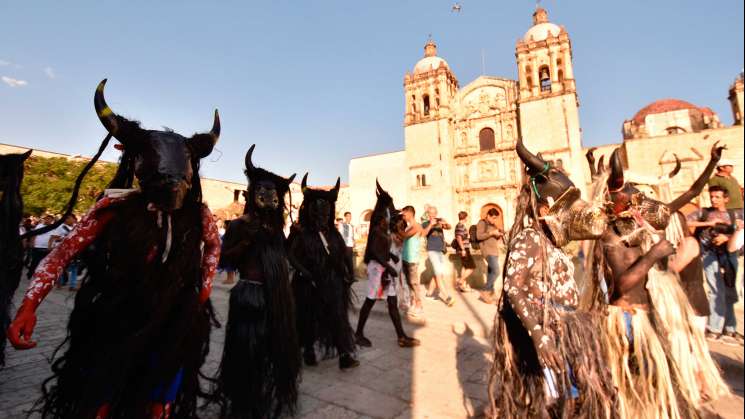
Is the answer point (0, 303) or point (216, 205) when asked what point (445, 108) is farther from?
point (0, 303)

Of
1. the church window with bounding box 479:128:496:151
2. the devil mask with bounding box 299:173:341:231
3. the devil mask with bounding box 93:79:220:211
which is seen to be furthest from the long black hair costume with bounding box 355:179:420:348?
the church window with bounding box 479:128:496:151

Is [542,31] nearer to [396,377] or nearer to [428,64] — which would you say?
[428,64]

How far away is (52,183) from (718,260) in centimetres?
3261

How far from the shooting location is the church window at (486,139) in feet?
99.7

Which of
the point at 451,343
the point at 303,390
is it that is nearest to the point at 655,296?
the point at 451,343

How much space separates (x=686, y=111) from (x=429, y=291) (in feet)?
115

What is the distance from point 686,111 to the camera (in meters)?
29.5

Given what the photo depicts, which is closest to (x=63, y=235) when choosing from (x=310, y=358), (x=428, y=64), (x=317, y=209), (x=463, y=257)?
(x=317, y=209)

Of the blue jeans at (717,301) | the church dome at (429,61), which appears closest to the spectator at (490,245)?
the blue jeans at (717,301)

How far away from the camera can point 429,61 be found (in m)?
33.6

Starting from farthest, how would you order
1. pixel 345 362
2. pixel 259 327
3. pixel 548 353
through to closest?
pixel 345 362, pixel 259 327, pixel 548 353

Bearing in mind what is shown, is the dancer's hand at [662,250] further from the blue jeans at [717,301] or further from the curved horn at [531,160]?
the blue jeans at [717,301]

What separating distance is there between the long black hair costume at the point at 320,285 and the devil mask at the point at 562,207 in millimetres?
2382

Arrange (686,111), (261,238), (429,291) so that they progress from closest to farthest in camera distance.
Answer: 1. (261,238)
2. (429,291)
3. (686,111)
